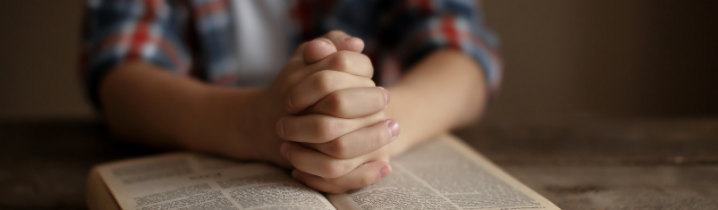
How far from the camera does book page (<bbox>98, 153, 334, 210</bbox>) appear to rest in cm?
31

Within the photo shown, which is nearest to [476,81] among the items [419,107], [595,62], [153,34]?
[419,107]

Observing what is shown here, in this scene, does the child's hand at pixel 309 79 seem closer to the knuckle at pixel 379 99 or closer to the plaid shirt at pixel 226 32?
the knuckle at pixel 379 99

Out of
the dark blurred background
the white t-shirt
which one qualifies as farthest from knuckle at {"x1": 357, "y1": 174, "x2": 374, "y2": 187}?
the dark blurred background

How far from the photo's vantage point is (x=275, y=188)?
335 millimetres

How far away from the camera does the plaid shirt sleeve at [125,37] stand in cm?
60

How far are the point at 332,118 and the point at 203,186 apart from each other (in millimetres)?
120

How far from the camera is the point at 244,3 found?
28.1 inches

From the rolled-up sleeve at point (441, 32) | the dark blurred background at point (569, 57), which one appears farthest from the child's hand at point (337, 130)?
the dark blurred background at point (569, 57)

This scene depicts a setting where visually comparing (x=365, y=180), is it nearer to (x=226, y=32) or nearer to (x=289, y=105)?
(x=289, y=105)

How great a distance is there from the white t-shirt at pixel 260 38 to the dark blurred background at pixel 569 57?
34.6 inches

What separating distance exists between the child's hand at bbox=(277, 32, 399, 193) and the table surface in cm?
17

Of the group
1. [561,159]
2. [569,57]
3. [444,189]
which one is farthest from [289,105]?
[569,57]

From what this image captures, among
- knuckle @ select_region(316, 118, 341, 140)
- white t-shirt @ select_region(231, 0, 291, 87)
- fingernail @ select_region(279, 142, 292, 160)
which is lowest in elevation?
fingernail @ select_region(279, 142, 292, 160)

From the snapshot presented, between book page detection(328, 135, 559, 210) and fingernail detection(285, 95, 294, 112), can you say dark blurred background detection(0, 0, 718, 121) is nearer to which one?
book page detection(328, 135, 559, 210)
